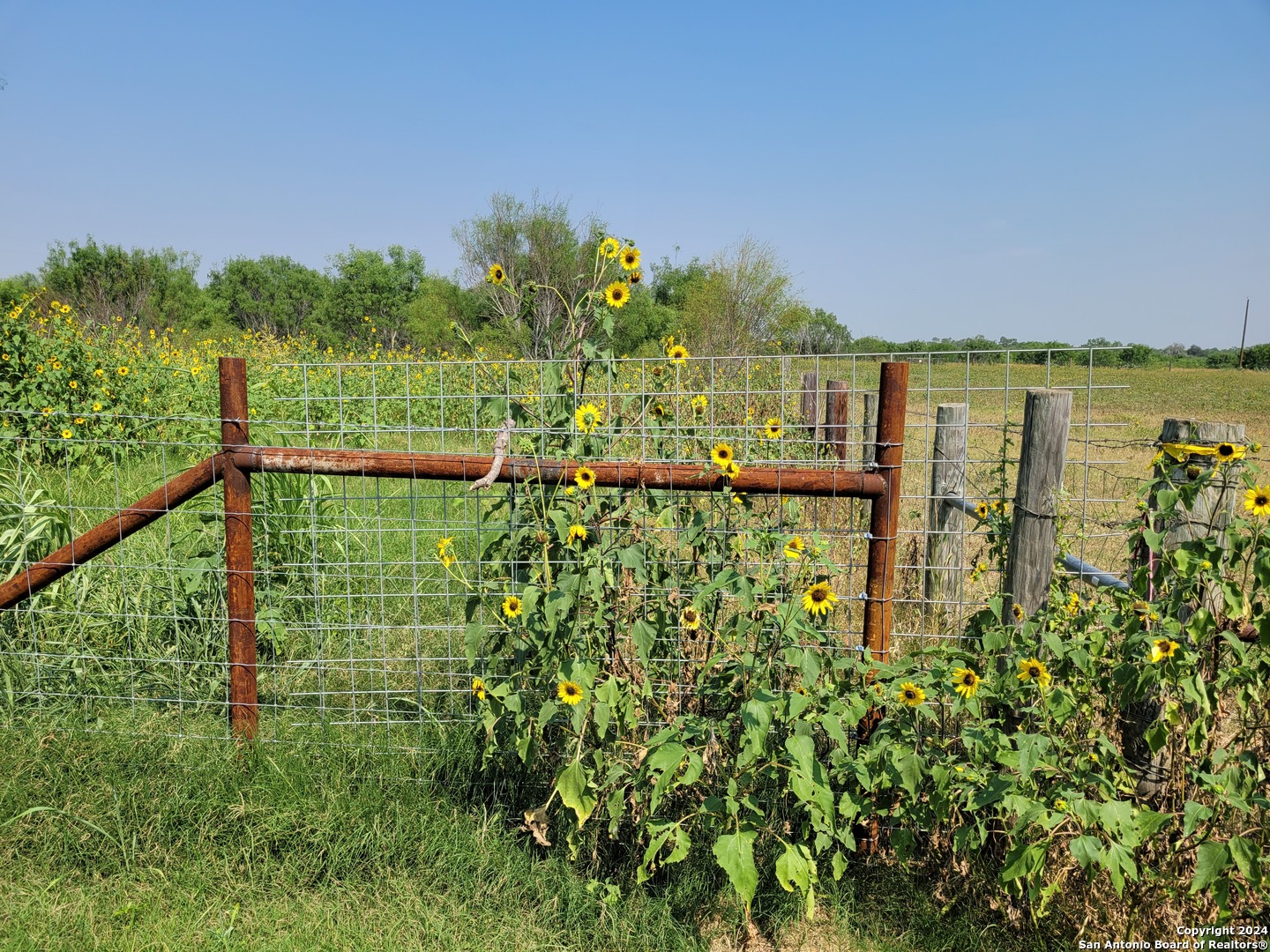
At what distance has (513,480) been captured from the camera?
8.36ft

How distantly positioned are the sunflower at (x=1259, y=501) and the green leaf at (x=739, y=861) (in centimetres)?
144

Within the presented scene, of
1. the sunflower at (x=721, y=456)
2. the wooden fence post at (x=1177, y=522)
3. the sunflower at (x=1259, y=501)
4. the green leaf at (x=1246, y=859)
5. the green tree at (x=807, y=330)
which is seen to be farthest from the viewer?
the green tree at (x=807, y=330)

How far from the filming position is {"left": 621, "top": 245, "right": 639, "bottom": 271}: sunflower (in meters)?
2.54

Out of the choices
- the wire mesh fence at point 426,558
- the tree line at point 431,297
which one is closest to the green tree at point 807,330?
the tree line at point 431,297

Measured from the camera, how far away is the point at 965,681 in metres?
2.21

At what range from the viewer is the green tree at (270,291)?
4462 centimetres

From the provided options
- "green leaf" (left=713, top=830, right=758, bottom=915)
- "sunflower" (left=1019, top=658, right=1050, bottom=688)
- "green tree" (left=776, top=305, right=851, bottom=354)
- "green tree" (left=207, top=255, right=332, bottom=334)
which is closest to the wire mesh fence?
"sunflower" (left=1019, top=658, right=1050, bottom=688)

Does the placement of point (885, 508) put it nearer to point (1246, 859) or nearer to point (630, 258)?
point (630, 258)

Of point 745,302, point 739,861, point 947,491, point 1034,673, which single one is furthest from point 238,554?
point 745,302

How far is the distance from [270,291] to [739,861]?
52039 mm

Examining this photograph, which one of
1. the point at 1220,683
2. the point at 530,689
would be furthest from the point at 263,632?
the point at 1220,683

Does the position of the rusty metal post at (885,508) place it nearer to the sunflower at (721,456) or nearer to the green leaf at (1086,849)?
the sunflower at (721,456)

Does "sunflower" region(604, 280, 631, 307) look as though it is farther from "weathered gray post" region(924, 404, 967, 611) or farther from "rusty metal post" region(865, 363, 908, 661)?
"weathered gray post" region(924, 404, 967, 611)

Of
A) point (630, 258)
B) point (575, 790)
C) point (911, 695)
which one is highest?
point (630, 258)
